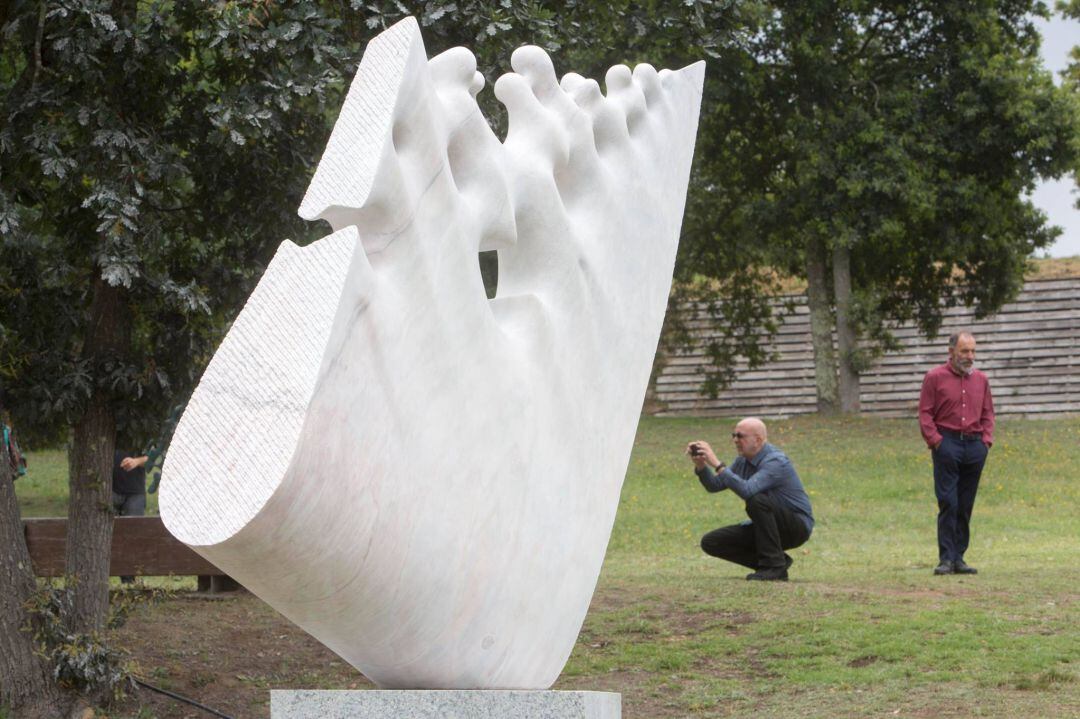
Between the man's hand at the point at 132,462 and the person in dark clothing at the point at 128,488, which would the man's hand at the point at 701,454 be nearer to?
the man's hand at the point at 132,462

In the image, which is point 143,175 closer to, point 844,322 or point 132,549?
point 132,549

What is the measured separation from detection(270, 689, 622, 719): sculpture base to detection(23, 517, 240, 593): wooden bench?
6394mm

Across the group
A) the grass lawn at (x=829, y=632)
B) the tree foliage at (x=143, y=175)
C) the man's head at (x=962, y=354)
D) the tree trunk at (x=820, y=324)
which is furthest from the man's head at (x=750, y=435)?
the tree trunk at (x=820, y=324)

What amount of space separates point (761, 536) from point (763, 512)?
277 millimetres

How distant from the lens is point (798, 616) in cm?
897

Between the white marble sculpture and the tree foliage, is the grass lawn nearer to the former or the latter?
the tree foliage

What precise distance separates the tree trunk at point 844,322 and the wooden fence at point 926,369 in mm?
1930

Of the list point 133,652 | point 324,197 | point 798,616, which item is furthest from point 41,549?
point 324,197

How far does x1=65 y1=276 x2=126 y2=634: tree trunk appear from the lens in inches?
323

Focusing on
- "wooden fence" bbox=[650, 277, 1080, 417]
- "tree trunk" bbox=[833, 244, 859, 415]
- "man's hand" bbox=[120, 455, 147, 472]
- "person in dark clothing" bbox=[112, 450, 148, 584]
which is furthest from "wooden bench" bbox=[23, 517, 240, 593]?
"wooden fence" bbox=[650, 277, 1080, 417]

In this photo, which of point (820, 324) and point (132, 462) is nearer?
point (132, 462)

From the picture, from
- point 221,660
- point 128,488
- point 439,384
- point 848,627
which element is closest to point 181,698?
point 221,660

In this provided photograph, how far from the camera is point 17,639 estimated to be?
23.5 feet

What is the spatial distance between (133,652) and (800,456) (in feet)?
48.2
